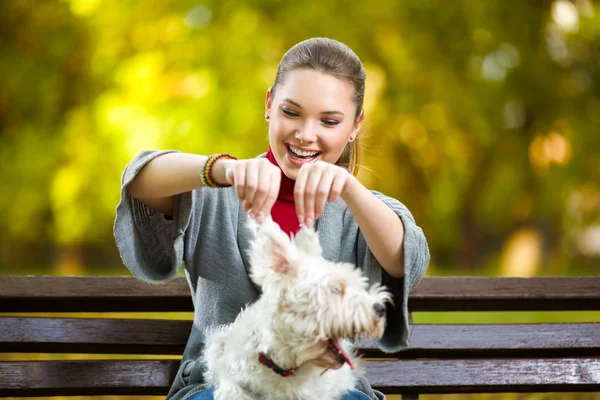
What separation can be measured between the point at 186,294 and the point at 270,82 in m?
5.88

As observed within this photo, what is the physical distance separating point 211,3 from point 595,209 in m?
7.31

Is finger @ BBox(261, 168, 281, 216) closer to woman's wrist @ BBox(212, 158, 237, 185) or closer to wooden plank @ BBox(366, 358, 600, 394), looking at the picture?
woman's wrist @ BBox(212, 158, 237, 185)

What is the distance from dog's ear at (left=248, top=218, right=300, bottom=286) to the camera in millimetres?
1881

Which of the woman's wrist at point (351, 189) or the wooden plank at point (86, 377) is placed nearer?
the woman's wrist at point (351, 189)

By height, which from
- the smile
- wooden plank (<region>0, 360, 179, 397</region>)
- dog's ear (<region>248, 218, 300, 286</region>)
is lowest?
wooden plank (<region>0, 360, 179, 397</region>)

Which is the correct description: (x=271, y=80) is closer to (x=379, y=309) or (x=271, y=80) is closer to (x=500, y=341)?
(x=500, y=341)

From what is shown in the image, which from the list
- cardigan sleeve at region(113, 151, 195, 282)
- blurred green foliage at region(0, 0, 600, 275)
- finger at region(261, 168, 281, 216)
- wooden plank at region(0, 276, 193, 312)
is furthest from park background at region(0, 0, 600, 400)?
finger at region(261, 168, 281, 216)

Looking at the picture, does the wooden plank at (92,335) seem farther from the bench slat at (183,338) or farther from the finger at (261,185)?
the finger at (261,185)

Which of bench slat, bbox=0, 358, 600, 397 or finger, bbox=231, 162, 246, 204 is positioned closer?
finger, bbox=231, 162, 246, 204

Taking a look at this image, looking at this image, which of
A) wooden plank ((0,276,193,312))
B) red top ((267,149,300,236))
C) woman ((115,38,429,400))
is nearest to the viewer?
woman ((115,38,429,400))

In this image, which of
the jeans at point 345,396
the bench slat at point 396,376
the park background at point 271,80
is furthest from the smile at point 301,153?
the park background at point 271,80

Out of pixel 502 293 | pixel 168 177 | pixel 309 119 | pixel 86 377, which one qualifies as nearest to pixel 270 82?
pixel 502 293

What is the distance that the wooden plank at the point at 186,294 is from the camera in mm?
2834

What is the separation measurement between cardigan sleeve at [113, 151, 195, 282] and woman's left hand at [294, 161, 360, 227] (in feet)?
1.67
